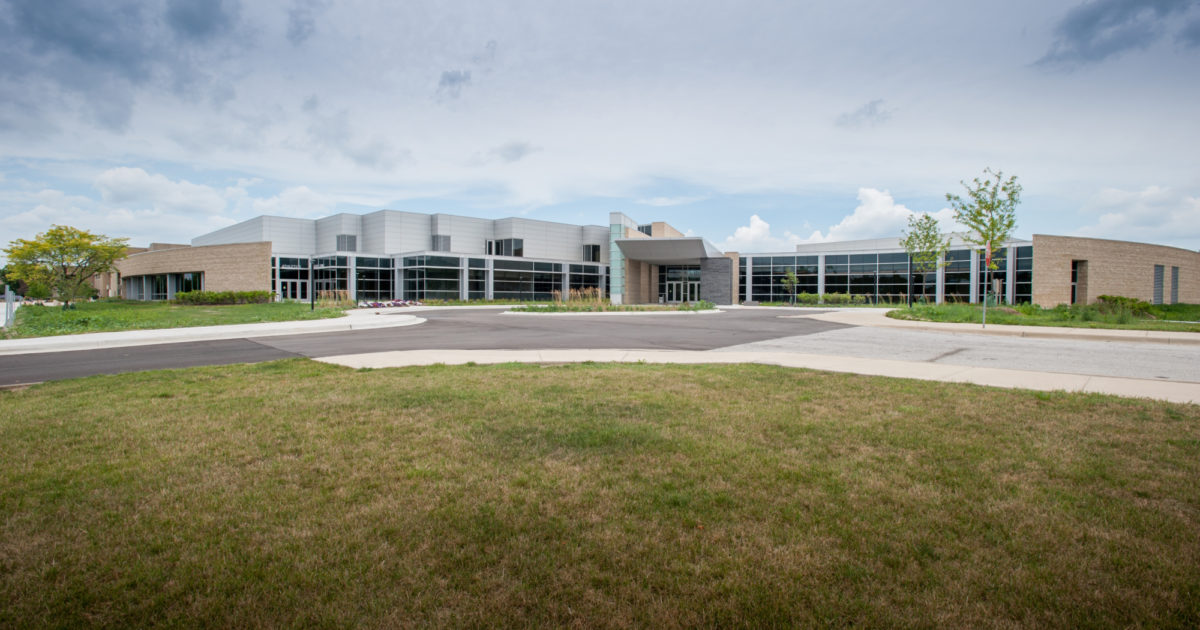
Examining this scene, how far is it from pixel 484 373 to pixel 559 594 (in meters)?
6.45

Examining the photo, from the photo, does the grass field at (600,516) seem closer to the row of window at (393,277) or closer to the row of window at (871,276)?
the row of window at (871,276)

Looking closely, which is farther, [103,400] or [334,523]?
[103,400]

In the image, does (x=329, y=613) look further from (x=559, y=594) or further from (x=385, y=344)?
(x=385, y=344)

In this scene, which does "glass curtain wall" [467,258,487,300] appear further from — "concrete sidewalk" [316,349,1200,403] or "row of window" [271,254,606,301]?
"concrete sidewalk" [316,349,1200,403]

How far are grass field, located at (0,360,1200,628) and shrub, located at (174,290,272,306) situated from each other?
46.7m

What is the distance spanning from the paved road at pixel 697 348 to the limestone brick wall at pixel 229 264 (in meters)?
38.9

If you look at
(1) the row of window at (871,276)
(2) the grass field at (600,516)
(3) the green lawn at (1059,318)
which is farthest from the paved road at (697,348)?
(1) the row of window at (871,276)

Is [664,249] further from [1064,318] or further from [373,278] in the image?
[373,278]

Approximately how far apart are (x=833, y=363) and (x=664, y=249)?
35.8m

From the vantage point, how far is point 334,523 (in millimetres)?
3613

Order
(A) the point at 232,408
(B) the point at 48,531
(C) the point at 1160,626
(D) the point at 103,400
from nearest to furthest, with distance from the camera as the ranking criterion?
(C) the point at 1160,626, (B) the point at 48,531, (A) the point at 232,408, (D) the point at 103,400

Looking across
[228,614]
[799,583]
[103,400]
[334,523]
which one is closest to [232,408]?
[103,400]

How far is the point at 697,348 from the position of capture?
1424cm

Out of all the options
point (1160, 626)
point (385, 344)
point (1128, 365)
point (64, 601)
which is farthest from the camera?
point (385, 344)
